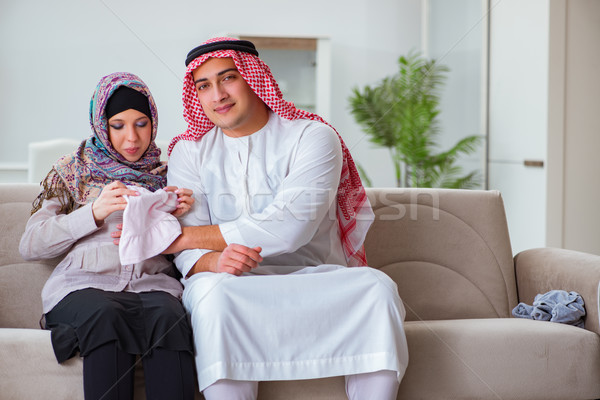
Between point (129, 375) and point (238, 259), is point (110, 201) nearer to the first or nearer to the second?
point (238, 259)

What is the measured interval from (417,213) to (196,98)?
0.95m

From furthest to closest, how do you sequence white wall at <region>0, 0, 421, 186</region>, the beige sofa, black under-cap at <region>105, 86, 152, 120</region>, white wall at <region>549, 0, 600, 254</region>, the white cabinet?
white wall at <region>0, 0, 421, 186</region>, the white cabinet, white wall at <region>549, 0, 600, 254</region>, black under-cap at <region>105, 86, 152, 120</region>, the beige sofa

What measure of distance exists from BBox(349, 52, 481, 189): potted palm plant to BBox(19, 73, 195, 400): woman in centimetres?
326

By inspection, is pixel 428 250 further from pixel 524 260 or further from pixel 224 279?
pixel 224 279

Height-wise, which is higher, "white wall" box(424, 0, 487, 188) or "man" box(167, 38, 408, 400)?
"white wall" box(424, 0, 487, 188)

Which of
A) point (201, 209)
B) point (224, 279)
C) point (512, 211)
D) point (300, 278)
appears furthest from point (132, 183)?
point (512, 211)

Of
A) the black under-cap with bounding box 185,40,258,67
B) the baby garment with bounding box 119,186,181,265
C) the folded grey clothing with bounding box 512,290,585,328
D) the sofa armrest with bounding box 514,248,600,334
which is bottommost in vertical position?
the folded grey clothing with bounding box 512,290,585,328

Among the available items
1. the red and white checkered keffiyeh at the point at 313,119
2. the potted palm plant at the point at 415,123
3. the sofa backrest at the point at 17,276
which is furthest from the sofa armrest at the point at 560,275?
the potted palm plant at the point at 415,123

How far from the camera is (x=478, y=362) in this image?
191 centimetres

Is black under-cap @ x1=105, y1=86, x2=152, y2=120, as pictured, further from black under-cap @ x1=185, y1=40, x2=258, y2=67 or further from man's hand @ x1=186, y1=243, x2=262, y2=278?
man's hand @ x1=186, y1=243, x2=262, y2=278

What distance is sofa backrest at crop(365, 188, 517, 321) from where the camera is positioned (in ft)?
7.86

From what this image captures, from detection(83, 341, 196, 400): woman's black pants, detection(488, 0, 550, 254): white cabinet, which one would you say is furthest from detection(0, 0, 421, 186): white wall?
detection(83, 341, 196, 400): woman's black pants

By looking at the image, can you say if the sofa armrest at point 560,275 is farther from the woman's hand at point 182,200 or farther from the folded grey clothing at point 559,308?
the woman's hand at point 182,200

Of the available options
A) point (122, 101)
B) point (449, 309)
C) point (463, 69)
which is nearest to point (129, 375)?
point (122, 101)
